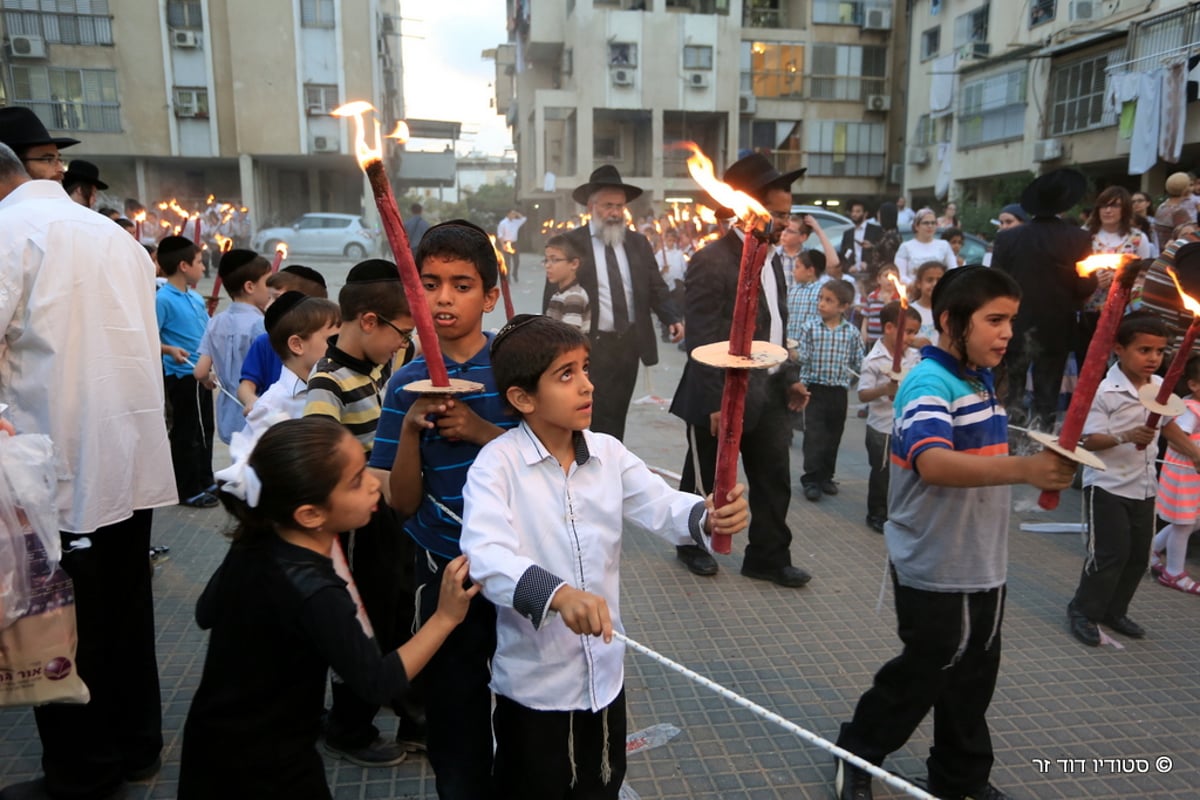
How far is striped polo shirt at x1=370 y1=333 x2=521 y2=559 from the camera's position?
7.86ft

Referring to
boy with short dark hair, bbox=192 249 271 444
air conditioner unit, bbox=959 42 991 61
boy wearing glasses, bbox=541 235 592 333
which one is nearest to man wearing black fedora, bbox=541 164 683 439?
boy wearing glasses, bbox=541 235 592 333

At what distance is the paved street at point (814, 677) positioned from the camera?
10.2 feet

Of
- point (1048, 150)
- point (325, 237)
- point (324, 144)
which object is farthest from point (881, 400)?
point (324, 144)

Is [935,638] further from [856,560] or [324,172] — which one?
[324,172]

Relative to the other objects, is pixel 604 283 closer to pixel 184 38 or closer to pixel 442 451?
pixel 442 451

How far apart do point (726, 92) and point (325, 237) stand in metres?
18.5

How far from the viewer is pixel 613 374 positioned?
566cm

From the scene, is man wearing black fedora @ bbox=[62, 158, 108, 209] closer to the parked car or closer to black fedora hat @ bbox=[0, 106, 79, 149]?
black fedora hat @ bbox=[0, 106, 79, 149]

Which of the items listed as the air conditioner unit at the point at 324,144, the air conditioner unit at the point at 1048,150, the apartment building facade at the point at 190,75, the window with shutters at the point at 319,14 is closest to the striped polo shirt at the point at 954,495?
the air conditioner unit at the point at 1048,150

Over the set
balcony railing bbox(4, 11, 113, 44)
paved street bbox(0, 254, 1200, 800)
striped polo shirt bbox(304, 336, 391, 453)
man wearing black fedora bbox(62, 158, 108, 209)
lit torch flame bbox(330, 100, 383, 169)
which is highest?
balcony railing bbox(4, 11, 113, 44)

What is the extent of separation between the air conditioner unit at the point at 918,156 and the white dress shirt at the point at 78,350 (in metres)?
33.6

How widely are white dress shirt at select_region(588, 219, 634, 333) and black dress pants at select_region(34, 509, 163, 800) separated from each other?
3.22 m

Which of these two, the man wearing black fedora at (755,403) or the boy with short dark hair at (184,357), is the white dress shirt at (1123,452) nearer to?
the man wearing black fedora at (755,403)

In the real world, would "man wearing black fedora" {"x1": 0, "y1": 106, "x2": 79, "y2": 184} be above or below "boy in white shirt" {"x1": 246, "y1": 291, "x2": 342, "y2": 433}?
above
